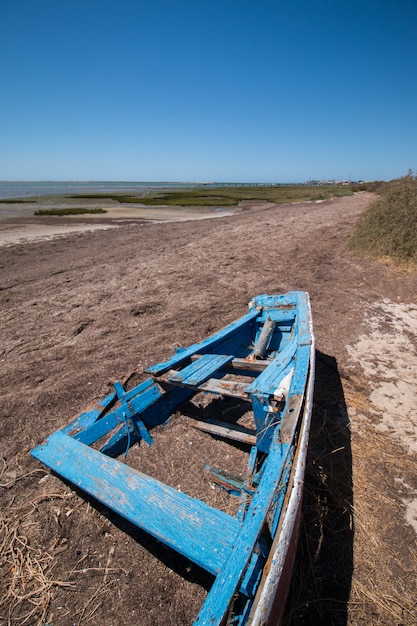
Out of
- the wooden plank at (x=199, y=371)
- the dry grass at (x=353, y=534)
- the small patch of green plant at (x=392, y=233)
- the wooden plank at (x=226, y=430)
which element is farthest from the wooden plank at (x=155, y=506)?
the small patch of green plant at (x=392, y=233)

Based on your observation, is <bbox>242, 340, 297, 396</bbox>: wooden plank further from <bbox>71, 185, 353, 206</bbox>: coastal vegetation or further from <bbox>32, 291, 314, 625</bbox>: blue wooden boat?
<bbox>71, 185, 353, 206</bbox>: coastal vegetation

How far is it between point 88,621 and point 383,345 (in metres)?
4.56

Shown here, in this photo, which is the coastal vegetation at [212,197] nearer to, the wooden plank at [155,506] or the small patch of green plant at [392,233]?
the small patch of green plant at [392,233]

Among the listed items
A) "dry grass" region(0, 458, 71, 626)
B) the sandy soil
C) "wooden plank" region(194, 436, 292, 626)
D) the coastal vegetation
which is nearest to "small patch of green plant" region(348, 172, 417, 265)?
the sandy soil

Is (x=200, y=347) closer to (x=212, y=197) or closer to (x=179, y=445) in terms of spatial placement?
(x=179, y=445)

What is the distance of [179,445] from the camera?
9.62 ft

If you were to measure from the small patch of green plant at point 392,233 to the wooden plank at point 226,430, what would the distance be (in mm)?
7271

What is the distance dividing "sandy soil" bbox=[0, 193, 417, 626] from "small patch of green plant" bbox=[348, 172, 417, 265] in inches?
42.7

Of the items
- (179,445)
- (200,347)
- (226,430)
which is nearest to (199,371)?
(200,347)

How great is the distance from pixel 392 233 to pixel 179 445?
9.02 metres

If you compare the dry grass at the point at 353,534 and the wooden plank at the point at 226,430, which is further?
the wooden plank at the point at 226,430

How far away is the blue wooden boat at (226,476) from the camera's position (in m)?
1.25

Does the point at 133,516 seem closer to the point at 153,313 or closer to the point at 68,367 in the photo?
the point at 68,367

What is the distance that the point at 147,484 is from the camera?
5.85 feet
